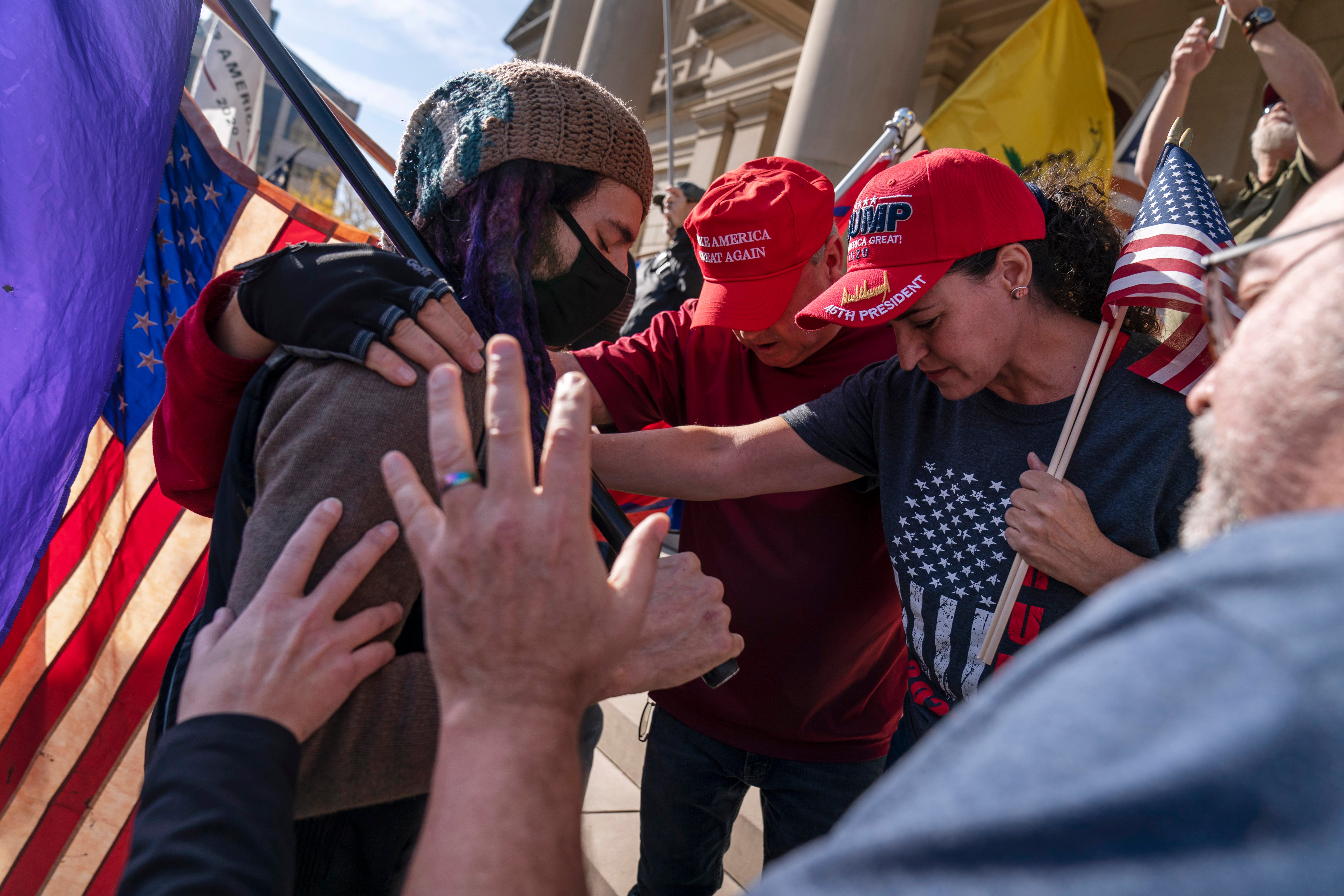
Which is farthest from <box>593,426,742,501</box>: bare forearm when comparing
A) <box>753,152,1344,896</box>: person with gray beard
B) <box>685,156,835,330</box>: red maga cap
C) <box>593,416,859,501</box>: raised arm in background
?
<box>753,152,1344,896</box>: person with gray beard

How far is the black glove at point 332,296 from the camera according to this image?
1055 mm

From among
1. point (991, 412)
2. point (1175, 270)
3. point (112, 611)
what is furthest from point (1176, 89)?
point (112, 611)

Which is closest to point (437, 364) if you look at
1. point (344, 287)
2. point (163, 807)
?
point (344, 287)

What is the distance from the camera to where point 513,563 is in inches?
30.6

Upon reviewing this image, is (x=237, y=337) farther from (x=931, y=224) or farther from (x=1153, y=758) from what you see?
(x=931, y=224)

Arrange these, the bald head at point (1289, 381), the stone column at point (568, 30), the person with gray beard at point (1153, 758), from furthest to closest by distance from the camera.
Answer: the stone column at point (568, 30), the bald head at point (1289, 381), the person with gray beard at point (1153, 758)

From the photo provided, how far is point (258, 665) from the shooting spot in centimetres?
92

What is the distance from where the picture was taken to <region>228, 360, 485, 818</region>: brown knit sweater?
98 centimetres

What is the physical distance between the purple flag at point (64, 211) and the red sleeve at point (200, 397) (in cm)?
46

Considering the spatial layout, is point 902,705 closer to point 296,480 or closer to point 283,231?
point 296,480

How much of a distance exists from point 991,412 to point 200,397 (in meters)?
1.57

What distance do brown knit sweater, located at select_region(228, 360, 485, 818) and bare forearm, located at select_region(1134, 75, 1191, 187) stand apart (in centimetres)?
296

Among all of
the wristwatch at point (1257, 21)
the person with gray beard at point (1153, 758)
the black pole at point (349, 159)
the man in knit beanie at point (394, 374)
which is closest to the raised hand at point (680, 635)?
the man in knit beanie at point (394, 374)

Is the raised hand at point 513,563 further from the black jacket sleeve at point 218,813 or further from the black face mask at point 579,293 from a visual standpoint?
the black face mask at point 579,293
